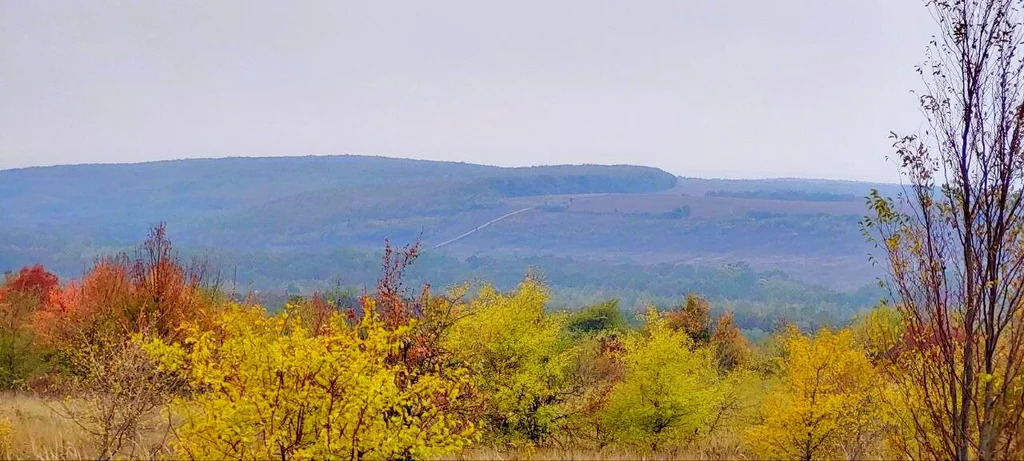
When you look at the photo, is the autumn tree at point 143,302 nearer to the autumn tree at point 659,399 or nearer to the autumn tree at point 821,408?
the autumn tree at point 659,399

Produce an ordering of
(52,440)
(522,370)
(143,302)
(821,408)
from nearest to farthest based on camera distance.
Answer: (52,440) < (821,408) < (522,370) < (143,302)

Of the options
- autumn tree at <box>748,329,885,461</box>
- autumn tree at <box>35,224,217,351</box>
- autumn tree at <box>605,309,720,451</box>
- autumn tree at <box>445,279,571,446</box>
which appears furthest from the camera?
autumn tree at <box>35,224,217,351</box>

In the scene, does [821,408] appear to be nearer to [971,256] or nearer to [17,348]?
[971,256]

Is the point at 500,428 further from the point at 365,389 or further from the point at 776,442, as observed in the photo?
the point at 365,389

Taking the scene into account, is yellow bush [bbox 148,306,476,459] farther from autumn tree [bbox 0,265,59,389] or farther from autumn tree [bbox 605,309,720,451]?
autumn tree [bbox 0,265,59,389]

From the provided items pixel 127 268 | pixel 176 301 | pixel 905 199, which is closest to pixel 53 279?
pixel 127 268

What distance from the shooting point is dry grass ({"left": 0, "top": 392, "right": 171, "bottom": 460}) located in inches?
358

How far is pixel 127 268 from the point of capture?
27188 mm

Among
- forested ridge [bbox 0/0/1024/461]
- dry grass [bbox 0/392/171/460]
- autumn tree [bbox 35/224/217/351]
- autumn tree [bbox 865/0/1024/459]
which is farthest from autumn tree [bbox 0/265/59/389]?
autumn tree [bbox 865/0/1024/459]

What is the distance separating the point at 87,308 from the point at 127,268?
12.2 feet

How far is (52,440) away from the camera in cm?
1156

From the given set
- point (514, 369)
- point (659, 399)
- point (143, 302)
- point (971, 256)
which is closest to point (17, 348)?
point (143, 302)

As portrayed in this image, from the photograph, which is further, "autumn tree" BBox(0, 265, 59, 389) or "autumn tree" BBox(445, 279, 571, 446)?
"autumn tree" BBox(0, 265, 59, 389)

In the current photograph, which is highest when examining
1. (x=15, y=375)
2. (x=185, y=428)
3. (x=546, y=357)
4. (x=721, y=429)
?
(x=185, y=428)
